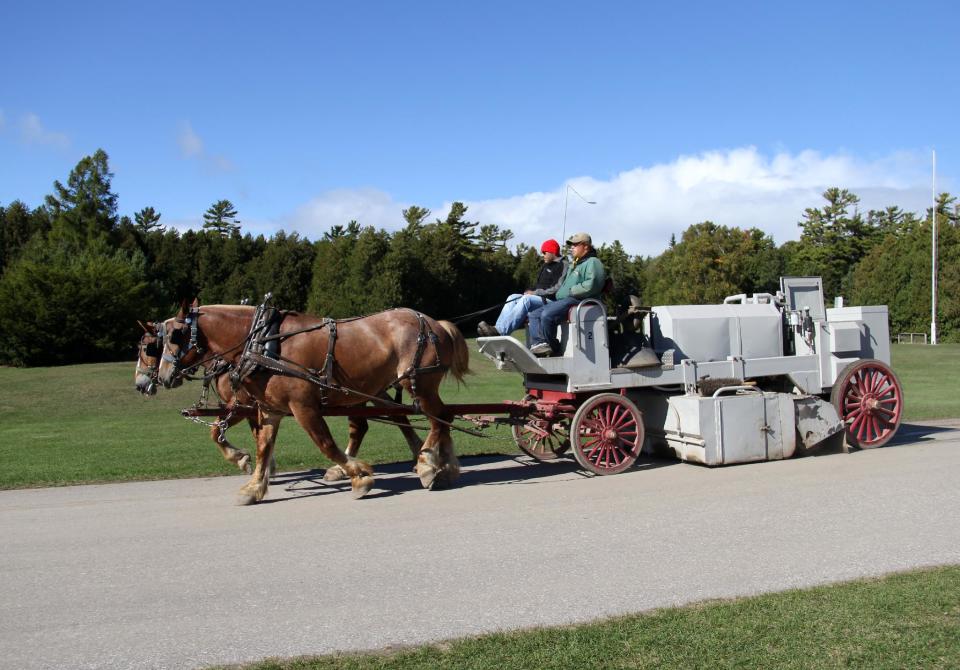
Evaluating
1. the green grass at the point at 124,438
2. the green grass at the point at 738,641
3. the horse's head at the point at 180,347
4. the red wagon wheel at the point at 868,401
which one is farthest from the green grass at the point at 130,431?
the green grass at the point at 738,641

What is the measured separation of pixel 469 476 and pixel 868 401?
5.43 metres

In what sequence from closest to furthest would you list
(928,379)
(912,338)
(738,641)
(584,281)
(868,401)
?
(738,641), (584,281), (868,401), (928,379), (912,338)

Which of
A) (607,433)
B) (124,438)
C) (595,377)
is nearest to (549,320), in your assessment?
(595,377)

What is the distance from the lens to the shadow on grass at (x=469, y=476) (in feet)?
31.2

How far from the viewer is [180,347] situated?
29.5 ft

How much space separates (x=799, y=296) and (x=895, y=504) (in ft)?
14.0

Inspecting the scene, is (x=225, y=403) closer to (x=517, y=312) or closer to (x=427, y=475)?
(x=427, y=475)

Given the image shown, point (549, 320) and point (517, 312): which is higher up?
point (517, 312)

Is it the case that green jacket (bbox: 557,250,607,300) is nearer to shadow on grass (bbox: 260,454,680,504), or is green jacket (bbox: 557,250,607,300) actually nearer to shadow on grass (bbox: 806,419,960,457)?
shadow on grass (bbox: 260,454,680,504)

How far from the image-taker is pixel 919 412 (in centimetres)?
1647

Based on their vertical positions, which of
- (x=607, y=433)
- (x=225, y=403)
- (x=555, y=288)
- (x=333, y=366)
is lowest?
(x=607, y=433)

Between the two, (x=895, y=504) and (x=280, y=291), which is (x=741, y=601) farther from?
(x=280, y=291)

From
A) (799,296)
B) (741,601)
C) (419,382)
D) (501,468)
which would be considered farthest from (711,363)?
(741,601)

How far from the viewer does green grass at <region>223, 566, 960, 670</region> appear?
438 cm
